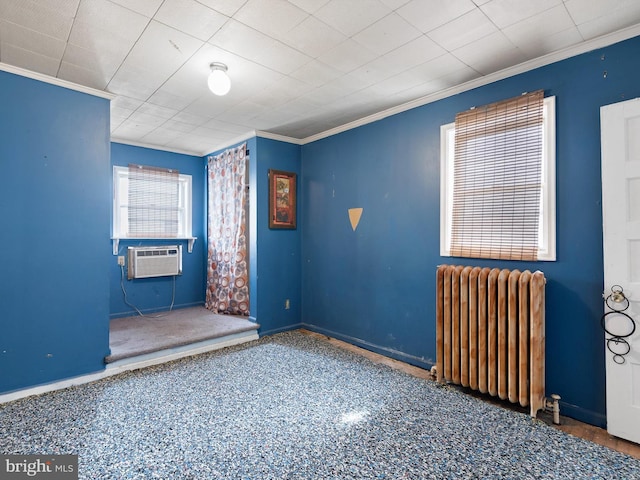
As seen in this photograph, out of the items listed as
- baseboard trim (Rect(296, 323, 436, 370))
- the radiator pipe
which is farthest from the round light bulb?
the radiator pipe

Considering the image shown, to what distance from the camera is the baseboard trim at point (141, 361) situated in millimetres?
2545

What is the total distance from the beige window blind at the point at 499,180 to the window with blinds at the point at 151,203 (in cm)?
380

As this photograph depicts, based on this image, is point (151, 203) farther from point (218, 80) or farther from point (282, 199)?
point (218, 80)

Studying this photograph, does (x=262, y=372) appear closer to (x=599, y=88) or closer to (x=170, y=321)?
(x=170, y=321)

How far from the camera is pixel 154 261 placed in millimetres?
4617

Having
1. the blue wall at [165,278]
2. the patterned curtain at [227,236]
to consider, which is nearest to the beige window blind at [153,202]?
the blue wall at [165,278]

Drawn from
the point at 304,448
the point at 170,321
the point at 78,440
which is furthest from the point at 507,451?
the point at 170,321

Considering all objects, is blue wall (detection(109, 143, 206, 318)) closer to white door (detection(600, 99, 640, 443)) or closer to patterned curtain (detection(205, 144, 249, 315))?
patterned curtain (detection(205, 144, 249, 315))

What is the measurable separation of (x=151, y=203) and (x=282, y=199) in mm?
1888

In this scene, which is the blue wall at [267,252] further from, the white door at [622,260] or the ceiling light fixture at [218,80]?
the white door at [622,260]

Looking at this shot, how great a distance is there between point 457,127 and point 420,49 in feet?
2.65

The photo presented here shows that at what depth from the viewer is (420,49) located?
7.38ft

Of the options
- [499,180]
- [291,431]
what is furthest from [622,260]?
[291,431]

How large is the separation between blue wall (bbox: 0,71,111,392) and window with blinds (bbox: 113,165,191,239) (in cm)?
169
